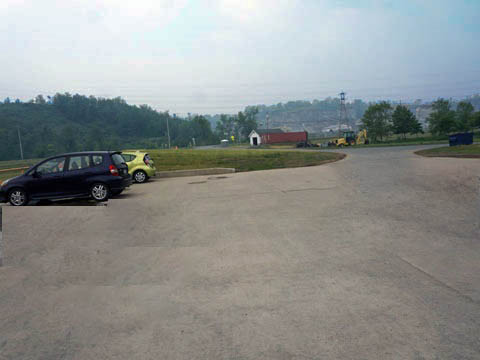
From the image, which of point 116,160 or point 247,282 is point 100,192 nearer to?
point 116,160

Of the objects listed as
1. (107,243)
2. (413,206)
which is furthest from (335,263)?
(413,206)

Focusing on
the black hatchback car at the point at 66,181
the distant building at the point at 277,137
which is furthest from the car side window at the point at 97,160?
the distant building at the point at 277,137

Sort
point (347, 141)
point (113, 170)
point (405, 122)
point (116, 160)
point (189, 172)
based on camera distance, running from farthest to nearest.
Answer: point (405, 122) < point (347, 141) < point (189, 172) < point (116, 160) < point (113, 170)

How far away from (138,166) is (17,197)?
6417 millimetres

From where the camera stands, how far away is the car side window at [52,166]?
12.0m

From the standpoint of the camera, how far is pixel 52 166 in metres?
12.1

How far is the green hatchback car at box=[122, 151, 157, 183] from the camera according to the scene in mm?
17797

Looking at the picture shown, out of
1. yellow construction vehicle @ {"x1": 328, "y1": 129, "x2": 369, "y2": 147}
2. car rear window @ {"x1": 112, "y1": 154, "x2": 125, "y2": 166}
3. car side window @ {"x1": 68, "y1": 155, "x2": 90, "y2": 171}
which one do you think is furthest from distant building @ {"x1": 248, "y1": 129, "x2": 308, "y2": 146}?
car side window @ {"x1": 68, "y1": 155, "x2": 90, "y2": 171}

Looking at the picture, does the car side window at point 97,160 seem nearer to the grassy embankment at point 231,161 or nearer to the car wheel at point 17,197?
the car wheel at point 17,197

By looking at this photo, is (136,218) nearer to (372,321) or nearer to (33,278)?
(33,278)

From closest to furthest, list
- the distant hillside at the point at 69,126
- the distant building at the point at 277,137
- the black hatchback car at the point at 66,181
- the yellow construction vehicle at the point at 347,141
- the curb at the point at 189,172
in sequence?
the black hatchback car at the point at 66,181 < the curb at the point at 189,172 < the distant hillside at the point at 69,126 < the yellow construction vehicle at the point at 347,141 < the distant building at the point at 277,137

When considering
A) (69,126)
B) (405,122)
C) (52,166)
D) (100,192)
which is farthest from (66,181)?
(405,122)

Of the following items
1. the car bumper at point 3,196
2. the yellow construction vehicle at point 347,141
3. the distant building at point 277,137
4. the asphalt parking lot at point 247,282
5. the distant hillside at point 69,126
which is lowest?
the asphalt parking lot at point 247,282

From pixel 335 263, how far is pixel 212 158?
855 inches
